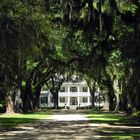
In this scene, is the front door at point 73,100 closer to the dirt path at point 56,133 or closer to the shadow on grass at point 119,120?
the shadow on grass at point 119,120

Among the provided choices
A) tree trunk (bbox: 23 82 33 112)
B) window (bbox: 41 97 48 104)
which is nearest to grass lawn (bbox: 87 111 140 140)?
tree trunk (bbox: 23 82 33 112)

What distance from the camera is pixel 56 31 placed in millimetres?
32656

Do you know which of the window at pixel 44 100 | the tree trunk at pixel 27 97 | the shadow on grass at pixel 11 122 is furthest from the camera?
the window at pixel 44 100

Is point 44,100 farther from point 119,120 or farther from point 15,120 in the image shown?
point 15,120

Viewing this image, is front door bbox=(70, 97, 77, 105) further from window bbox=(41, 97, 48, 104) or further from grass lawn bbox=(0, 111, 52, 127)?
grass lawn bbox=(0, 111, 52, 127)

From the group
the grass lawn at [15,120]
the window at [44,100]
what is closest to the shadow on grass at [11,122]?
the grass lawn at [15,120]

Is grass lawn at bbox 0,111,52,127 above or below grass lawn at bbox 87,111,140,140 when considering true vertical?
above

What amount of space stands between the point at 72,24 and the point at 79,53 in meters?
12.1

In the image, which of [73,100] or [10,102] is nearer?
[10,102]

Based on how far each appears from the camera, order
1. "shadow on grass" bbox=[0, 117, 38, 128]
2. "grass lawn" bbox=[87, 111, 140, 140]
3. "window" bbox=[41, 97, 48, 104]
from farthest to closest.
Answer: "window" bbox=[41, 97, 48, 104] < "shadow on grass" bbox=[0, 117, 38, 128] < "grass lawn" bbox=[87, 111, 140, 140]

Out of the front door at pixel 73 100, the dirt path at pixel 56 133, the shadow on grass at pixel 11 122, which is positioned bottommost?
the dirt path at pixel 56 133

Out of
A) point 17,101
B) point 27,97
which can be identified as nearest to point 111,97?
point 27,97

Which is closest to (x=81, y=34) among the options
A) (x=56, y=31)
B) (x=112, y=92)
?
(x=56, y=31)

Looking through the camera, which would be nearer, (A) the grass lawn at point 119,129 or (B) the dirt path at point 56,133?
(B) the dirt path at point 56,133
